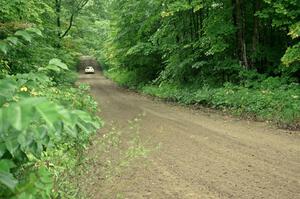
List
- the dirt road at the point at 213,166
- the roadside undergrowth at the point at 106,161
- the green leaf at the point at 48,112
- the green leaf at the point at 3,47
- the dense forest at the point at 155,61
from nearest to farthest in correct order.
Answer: the green leaf at the point at 48,112, the dense forest at the point at 155,61, the green leaf at the point at 3,47, the roadside undergrowth at the point at 106,161, the dirt road at the point at 213,166

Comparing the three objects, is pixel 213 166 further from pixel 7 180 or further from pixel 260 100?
pixel 260 100

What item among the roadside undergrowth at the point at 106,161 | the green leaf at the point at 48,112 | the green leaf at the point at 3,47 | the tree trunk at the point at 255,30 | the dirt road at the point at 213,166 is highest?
the tree trunk at the point at 255,30

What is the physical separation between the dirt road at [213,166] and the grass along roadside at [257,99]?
904mm

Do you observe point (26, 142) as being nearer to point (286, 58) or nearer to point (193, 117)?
point (193, 117)

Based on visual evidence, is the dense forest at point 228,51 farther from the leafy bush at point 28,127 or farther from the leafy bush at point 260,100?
the leafy bush at point 28,127

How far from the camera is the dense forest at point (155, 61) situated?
6.31 feet

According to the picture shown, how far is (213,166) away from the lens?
820 cm

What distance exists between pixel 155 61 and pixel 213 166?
24322mm

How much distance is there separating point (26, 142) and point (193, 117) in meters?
13.7

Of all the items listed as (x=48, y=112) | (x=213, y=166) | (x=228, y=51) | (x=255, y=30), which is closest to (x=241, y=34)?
(x=255, y=30)

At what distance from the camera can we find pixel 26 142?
5.66ft

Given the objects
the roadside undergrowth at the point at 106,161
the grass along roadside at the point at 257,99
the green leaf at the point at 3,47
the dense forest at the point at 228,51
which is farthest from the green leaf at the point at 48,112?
the dense forest at the point at 228,51

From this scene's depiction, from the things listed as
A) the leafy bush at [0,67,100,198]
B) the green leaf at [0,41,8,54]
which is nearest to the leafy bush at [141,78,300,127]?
the green leaf at [0,41,8,54]

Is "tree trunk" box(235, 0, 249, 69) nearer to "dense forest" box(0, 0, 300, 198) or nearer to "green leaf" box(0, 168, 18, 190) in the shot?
"dense forest" box(0, 0, 300, 198)
